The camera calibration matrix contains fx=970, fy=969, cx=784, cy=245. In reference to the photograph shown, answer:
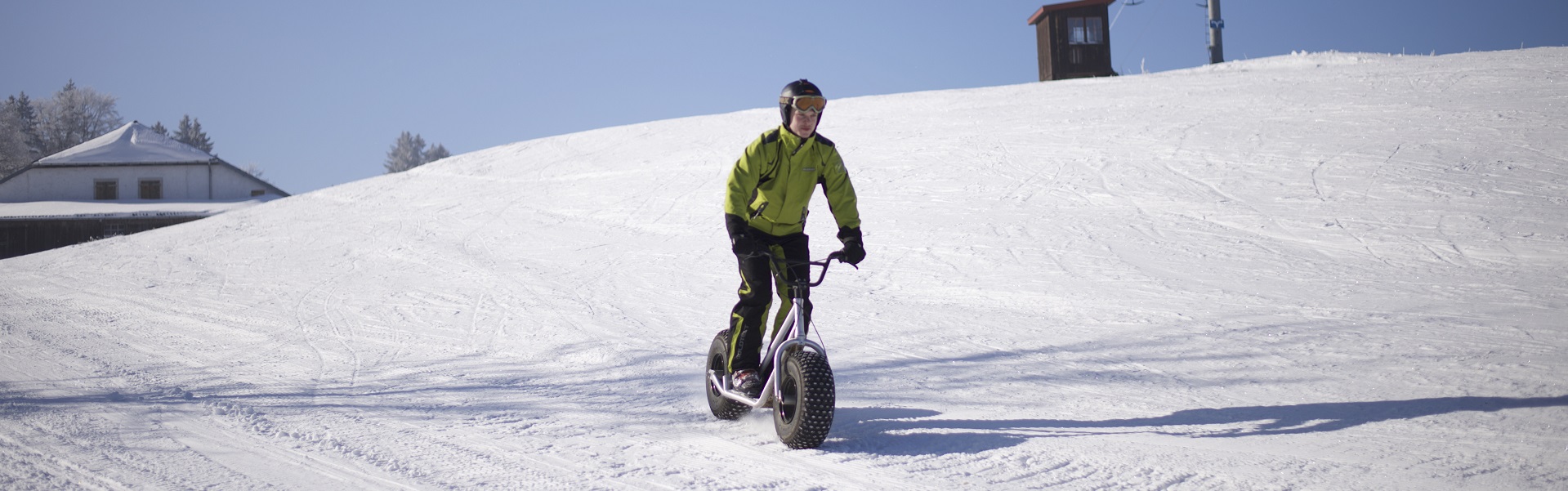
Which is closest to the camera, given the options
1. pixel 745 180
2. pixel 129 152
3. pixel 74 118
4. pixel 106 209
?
pixel 745 180

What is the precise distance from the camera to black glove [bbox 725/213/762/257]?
14.3 ft

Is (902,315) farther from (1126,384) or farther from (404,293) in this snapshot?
(404,293)

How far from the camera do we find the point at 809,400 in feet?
13.5

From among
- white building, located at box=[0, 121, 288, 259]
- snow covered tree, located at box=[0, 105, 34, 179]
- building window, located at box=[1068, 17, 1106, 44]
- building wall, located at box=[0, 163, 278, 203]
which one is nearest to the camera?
building window, located at box=[1068, 17, 1106, 44]

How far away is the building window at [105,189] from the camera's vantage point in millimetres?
36938

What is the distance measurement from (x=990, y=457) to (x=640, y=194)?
1247cm

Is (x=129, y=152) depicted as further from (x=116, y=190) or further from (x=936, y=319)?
(x=936, y=319)

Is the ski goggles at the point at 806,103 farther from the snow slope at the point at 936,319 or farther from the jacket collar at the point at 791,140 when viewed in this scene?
the snow slope at the point at 936,319

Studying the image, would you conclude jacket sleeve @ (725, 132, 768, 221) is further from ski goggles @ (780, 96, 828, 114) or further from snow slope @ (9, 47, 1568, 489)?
snow slope @ (9, 47, 1568, 489)

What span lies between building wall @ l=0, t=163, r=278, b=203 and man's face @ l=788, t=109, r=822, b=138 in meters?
40.1

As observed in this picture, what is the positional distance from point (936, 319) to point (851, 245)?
392 cm

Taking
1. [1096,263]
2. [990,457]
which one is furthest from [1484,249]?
[990,457]

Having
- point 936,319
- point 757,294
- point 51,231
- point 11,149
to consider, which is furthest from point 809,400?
point 11,149

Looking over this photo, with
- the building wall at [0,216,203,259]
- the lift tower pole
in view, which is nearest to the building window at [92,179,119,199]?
the building wall at [0,216,203,259]
